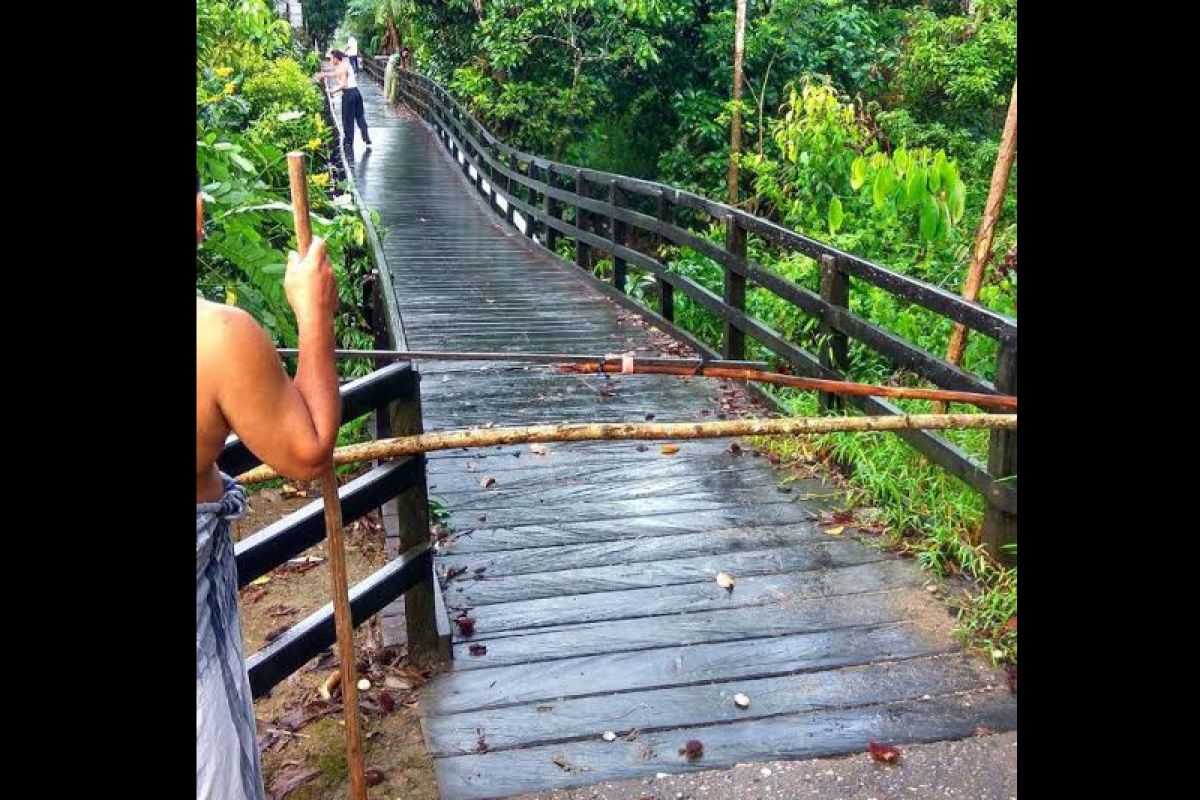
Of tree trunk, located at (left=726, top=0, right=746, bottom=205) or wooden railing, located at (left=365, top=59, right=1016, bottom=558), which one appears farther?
tree trunk, located at (left=726, top=0, right=746, bottom=205)

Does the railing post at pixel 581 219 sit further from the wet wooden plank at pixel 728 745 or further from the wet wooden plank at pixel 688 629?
the wet wooden plank at pixel 728 745

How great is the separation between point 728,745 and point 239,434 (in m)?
2.17

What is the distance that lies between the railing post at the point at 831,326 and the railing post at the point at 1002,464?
5.50 feet

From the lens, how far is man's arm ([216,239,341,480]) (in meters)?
1.81

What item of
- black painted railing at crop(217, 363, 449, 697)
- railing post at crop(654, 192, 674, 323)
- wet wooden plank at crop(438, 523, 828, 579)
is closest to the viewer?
black painted railing at crop(217, 363, 449, 697)

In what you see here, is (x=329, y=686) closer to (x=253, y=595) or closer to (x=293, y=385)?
(x=253, y=595)

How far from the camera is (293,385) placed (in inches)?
76.2

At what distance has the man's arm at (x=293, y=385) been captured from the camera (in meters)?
1.81

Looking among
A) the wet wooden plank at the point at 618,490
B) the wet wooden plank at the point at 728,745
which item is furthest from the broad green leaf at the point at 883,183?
the wet wooden plank at the point at 728,745

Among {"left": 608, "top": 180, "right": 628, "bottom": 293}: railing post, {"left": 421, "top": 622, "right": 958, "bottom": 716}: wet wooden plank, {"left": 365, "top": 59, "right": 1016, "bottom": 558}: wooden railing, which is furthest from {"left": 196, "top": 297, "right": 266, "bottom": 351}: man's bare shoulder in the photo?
{"left": 608, "top": 180, "right": 628, "bottom": 293}: railing post

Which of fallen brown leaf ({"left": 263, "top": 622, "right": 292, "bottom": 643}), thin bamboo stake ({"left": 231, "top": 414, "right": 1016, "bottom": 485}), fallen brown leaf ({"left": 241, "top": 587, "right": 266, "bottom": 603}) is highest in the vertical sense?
thin bamboo stake ({"left": 231, "top": 414, "right": 1016, "bottom": 485})

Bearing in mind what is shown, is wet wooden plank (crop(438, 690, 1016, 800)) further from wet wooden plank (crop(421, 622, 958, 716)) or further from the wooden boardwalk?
wet wooden plank (crop(421, 622, 958, 716))

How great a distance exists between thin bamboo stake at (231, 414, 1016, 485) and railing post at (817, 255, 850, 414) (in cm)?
244
